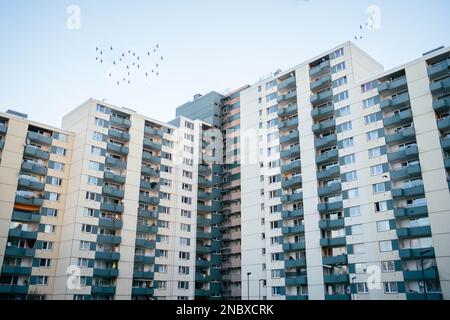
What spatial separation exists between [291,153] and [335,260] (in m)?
21.1

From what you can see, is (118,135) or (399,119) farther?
(118,135)

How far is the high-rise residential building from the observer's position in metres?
58.2

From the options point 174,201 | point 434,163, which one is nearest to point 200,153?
point 174,201

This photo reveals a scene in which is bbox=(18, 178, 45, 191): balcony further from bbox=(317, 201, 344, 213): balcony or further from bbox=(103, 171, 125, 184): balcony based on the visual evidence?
bbox=(317, 201, 344, 213): balcony

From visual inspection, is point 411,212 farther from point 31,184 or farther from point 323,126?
point 31,184

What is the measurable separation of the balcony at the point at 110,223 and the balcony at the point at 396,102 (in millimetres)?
47404

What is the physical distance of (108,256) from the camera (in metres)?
69.0

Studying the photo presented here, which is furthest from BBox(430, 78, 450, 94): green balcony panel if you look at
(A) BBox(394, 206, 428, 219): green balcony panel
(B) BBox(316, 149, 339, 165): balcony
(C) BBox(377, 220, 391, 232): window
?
(C) BBox(377, 220, 391, 232): window

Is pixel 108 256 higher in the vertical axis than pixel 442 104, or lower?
lower

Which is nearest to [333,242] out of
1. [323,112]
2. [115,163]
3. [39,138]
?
[323,112]

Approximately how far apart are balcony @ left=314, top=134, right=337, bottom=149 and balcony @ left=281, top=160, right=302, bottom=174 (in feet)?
15.0

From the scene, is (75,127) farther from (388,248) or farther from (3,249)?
(388,248)

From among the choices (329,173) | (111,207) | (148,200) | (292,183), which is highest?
(329,173)
